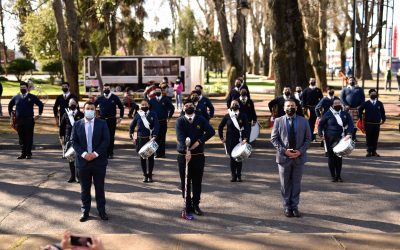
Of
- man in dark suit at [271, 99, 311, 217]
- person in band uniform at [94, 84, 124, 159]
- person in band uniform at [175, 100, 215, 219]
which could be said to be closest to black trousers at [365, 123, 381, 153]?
man in dark suit at [271, 99, 311, 217]

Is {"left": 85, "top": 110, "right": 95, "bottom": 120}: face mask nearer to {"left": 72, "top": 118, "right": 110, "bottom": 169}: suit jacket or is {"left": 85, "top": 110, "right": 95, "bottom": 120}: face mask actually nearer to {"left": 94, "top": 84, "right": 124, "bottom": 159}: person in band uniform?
{"left": 72, "top": 118, "right": 110, "bottom": 169}: suit jacket

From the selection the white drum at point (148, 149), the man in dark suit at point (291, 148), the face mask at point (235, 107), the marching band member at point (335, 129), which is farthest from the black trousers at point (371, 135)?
the white drum at point (148, 149)

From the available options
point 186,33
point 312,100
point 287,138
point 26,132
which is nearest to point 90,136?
point 287,138

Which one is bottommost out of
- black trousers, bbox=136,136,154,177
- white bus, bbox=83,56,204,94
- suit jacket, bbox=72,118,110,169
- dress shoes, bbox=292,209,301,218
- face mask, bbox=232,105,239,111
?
dress shoes, bbox=292,209,301,218

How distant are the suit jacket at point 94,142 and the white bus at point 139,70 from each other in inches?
980

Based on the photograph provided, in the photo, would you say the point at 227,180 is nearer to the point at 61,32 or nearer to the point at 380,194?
the point at 380,194

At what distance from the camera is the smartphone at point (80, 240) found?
121 inches

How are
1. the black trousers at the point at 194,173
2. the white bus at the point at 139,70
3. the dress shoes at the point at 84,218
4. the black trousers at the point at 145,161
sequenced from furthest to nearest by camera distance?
the white bus at the point at 139,70, the black trousers at the point at 145,161, the black trousers at the point at 194,173, the dress shoes at the point at 84,218

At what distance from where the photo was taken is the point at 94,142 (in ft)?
26.4

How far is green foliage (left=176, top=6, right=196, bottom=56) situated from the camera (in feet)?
196

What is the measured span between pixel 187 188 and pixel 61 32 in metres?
17.0

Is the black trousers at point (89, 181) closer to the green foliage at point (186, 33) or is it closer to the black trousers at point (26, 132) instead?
the black trousers at point (26, 132)

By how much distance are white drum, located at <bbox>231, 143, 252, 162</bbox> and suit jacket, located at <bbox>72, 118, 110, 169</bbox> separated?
282 cm

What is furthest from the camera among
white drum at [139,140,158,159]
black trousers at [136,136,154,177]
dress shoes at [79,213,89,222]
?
black trousers at [136,136,154,177]
